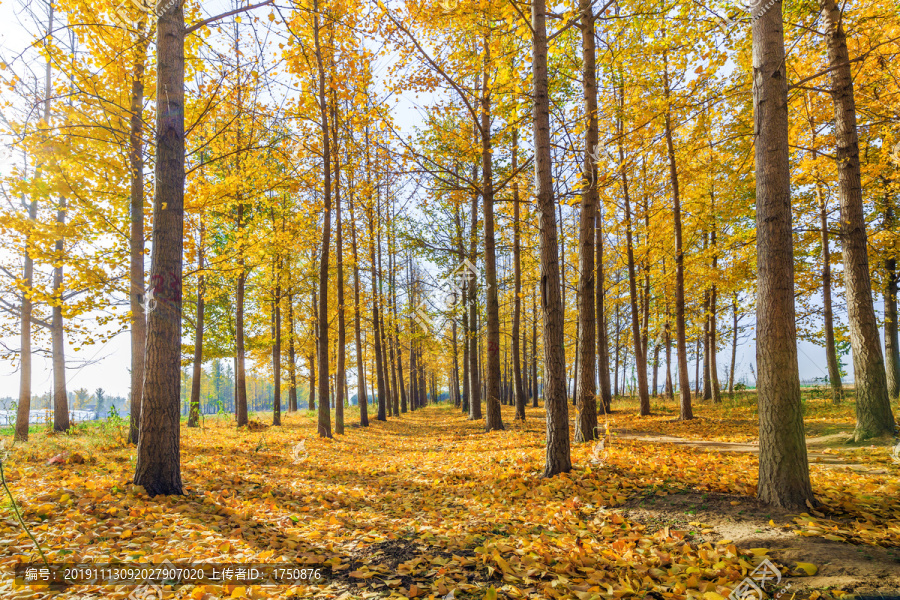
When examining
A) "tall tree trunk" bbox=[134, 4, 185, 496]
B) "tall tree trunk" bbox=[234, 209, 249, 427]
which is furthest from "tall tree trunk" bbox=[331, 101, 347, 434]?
"tall tree trunk" bbox=[134, 4, 185, 496]

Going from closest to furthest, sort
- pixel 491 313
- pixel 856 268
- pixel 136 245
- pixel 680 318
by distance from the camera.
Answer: pixel 856 268, pixel 136 245, pixel 491 313, pixel 680 318

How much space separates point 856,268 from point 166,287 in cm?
1025

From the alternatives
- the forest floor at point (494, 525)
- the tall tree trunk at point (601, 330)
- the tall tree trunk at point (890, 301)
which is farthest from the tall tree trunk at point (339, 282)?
the tall tree trunk at point (890, 301)

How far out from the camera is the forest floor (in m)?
2.72

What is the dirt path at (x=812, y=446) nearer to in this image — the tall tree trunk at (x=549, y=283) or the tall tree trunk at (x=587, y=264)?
the tall tree trunk at (x=587, y=264)

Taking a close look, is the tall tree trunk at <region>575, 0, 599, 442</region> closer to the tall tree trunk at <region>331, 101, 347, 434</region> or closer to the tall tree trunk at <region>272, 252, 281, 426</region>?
the tall tree trunk at <region>331, 101, 347, 434</region>

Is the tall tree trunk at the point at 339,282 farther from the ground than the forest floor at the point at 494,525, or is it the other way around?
the tall tree trunk at the point at 339,282

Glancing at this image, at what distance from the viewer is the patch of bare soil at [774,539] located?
7.91 feet

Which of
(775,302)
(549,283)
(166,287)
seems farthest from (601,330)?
(166,287)

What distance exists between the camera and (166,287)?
15.4ft

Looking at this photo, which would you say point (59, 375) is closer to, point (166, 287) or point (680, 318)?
point (166, 287)

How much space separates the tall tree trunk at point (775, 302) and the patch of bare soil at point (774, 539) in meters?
0.38

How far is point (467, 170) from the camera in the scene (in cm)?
1552

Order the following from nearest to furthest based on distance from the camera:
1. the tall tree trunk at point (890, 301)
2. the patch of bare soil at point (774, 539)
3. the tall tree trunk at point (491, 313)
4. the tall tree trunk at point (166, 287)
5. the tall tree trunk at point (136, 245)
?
the patch of bare soil at point (774, 539) < the tall tree trunk at point (166, 287) < the tall tree trunk at point (136, 245) < the tall tree trunk at point (491, 313) < the tall tree trunk at point (890, 301)
